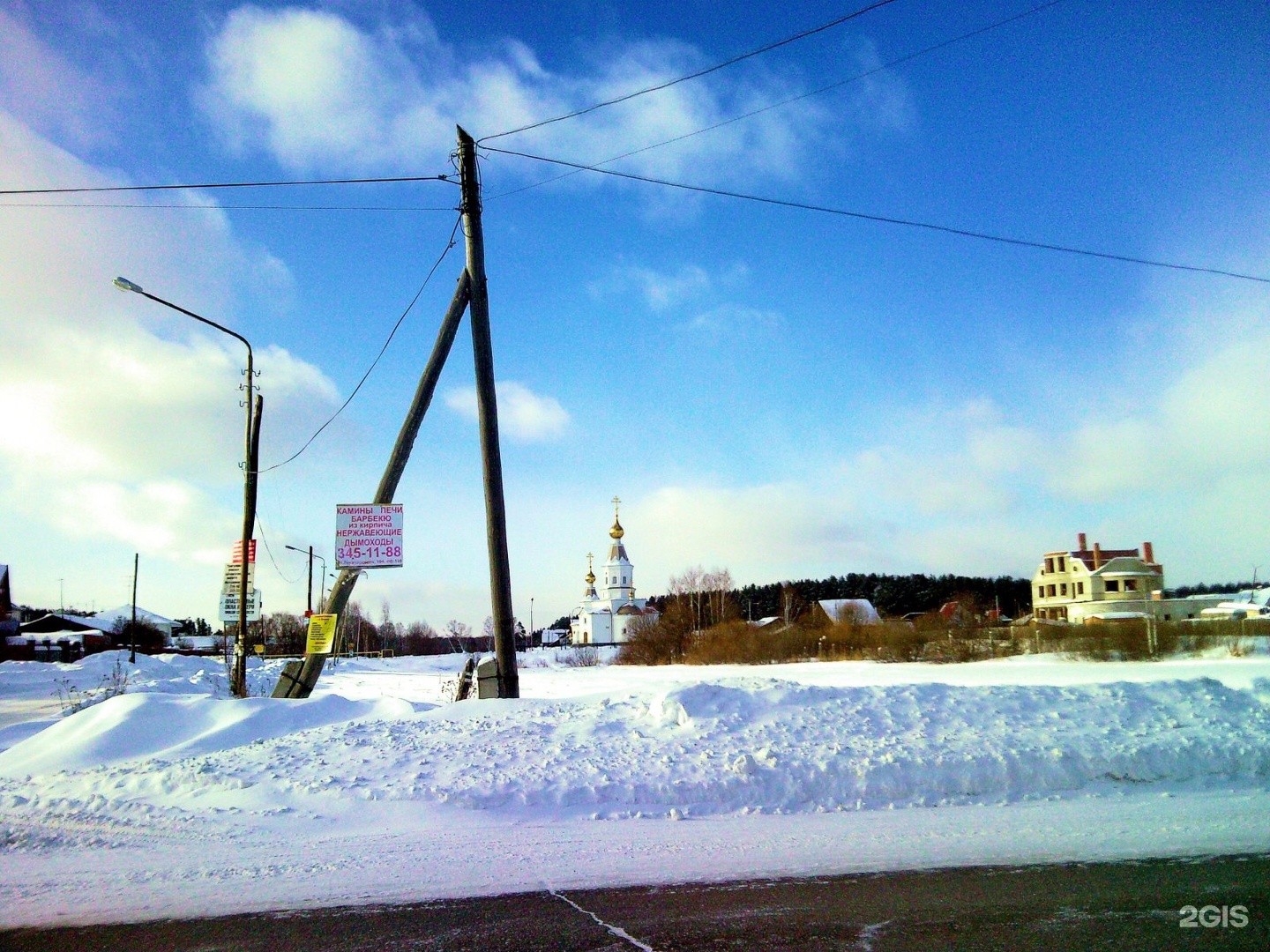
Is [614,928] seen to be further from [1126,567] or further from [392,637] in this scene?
[392,637]

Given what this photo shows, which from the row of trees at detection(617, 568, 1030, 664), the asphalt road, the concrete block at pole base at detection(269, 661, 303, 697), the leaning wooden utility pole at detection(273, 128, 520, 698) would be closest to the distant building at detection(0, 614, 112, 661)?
the row of trees at detection(617, 568, 1030, 664)

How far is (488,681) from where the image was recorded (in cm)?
1170

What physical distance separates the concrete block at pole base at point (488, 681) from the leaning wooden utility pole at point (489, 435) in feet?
0.26

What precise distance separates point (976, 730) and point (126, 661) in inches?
1616

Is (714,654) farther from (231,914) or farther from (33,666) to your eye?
(231,914)

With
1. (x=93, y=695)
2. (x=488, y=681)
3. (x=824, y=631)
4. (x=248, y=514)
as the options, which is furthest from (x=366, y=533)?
(x=824, y=631)

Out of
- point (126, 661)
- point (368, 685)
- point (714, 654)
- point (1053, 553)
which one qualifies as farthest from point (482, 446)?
point (1053, 553)

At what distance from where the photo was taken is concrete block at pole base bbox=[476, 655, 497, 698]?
38.1 ft

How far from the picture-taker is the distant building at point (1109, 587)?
56.8 m

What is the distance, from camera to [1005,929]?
4504 mm

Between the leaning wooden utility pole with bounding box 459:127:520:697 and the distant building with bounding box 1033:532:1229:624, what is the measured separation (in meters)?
52.7

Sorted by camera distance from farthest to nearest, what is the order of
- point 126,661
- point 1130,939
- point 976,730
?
1. point 126,661
2. point 976,730
3. point 1130,939

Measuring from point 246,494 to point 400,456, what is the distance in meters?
6.53

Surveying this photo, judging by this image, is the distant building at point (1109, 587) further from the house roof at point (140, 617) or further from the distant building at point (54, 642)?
the house roof at point (140, 617)
